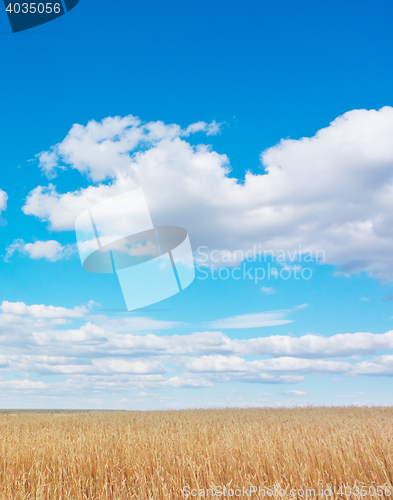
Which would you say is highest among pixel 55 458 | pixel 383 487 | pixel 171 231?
pixel 171 231

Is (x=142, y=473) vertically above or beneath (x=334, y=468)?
above

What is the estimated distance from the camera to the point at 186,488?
28.2 feet

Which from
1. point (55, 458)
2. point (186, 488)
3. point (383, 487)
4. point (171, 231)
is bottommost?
point (383, 487)

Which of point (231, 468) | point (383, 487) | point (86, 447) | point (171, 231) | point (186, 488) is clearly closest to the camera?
point (383, 487)

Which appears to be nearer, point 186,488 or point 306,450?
point 186,488

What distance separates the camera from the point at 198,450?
11492 mm

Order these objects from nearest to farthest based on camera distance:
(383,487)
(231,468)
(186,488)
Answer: (383,487)
(186,488)
(231,468)

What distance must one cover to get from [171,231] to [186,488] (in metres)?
17.2

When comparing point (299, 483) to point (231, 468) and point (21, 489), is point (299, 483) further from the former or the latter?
point (21, 489)

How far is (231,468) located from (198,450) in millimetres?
2443

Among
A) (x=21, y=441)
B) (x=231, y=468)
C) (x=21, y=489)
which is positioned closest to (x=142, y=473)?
(x=231, y=468)

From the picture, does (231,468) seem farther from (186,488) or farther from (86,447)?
(86,447)

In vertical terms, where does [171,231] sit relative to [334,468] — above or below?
above

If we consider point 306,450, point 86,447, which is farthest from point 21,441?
point 306,450
